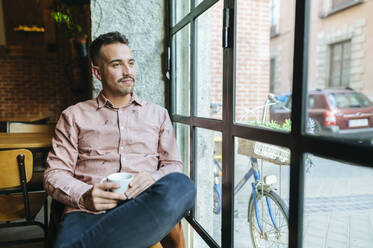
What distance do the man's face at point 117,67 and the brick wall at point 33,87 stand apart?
4685 millimetres

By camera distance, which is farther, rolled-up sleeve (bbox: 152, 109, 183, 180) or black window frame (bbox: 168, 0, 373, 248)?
rolled-up sleeve (bbox: 152, 109, 183, 180)

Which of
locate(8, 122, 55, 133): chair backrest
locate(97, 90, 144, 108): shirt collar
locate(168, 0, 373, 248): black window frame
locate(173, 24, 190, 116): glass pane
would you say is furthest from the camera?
locate(8, 122, 55, 133): chair backrest

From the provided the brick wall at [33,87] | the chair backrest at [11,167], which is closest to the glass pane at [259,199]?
the chair backrest at [11,167]

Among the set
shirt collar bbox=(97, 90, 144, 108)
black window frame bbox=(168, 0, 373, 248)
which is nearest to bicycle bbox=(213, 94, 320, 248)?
black window frame bbox=(168, 0, 373, 248)

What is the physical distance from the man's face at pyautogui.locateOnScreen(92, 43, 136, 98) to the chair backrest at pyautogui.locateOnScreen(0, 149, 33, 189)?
67 centimetres

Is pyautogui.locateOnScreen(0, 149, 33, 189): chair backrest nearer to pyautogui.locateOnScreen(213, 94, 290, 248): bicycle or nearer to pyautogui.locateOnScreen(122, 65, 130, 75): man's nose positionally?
pyautogui.locateOnScreen(122, 65, 130, 75): man's nose

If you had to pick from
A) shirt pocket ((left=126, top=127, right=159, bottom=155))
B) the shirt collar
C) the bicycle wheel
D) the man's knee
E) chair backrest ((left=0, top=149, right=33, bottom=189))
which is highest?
the shirt collar

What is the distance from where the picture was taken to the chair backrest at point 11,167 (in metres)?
1.64

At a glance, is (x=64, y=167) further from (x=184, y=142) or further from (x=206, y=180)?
(x=206, y=180)

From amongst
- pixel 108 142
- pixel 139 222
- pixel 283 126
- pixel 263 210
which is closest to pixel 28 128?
pixel 108 142

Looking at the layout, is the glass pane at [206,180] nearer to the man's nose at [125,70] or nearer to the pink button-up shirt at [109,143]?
the pink button-up shirt at [109,143]

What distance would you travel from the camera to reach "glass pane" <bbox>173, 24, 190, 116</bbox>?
5.75 feet

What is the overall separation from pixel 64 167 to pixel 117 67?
21.4 inches

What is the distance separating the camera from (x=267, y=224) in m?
1.70
